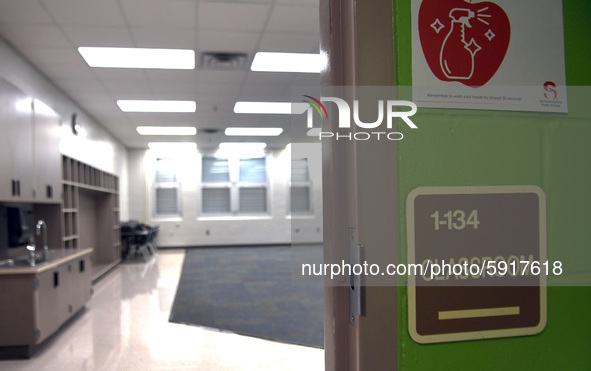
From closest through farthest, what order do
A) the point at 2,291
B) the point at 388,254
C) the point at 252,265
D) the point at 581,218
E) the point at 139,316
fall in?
1. the point at 388,254
2. the point at 581,218
3. the point at 2,291
4. the point at 139,316
5. the point at 252,265

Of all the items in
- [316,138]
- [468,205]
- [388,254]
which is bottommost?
[388,254]

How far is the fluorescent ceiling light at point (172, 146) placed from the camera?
42.1 feet

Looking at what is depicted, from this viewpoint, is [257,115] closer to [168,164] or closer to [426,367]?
[168,164]

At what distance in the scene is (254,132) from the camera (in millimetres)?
11250

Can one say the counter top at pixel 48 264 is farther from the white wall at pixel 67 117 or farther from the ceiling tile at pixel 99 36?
the ceiling tile at pixel 99 36

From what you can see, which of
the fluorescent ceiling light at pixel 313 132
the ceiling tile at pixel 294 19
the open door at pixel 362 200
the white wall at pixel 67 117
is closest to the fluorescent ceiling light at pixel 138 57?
the white wall at pixel 67 117

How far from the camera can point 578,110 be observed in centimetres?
117

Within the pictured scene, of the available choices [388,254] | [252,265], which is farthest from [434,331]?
[252,265]

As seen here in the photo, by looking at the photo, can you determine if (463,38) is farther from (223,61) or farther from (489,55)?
(223,61)

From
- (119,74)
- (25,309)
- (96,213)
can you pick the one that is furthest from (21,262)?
(96,213)

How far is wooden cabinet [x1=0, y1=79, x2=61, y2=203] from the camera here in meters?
4.18

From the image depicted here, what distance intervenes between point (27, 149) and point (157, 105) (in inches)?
140

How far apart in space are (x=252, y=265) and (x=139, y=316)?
15.6 ft

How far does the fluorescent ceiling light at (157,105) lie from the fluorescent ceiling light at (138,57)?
77.9 inches
